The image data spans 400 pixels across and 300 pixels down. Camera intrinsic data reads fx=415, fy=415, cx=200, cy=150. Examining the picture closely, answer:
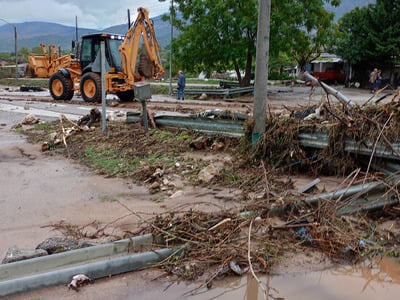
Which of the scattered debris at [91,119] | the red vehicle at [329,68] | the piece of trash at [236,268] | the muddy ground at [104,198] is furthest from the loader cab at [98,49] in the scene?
the red vehicle at [329,68]

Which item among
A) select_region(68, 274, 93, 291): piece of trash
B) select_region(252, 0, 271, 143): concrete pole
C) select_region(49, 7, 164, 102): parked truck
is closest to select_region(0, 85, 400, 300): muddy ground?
select_region(68, 274, 93, 291): piece of trash

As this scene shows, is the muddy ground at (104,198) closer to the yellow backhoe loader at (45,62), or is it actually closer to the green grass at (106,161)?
the green grass at (106,161)

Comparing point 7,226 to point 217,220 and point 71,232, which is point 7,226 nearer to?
point 71,232

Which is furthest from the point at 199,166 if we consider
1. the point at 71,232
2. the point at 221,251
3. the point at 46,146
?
the point at 46,146

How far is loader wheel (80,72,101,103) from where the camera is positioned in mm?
17372

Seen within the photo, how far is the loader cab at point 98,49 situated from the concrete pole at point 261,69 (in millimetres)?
11173

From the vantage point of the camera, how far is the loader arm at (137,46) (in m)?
16.1

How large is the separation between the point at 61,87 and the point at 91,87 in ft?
8.92

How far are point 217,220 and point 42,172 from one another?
4412mm

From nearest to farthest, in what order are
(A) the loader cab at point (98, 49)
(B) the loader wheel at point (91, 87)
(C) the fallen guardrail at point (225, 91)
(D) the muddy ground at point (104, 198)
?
(D) the muddy ground at point (104, 198) → (A) the loader cab at point (98, 49) → (B) the loader wheel at point (91, 87) → (C) the fallen guardrail at point (225, 91)

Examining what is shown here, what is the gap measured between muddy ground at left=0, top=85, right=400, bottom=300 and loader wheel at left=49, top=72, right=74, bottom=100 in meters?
11.4

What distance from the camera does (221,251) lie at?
3869 mm

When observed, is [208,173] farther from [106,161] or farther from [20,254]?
[20,254]

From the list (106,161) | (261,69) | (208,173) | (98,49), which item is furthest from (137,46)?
(208,173)
